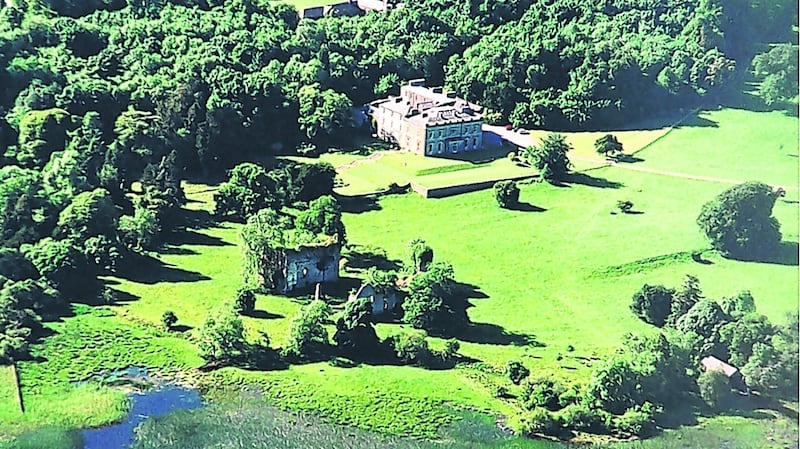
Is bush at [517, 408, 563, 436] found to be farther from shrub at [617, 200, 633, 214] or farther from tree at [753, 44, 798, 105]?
tree at [753, 44, 798, 105]

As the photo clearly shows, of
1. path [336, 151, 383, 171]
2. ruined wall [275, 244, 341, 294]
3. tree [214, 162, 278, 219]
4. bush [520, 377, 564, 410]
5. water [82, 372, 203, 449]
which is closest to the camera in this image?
water [82, 372, 203, 449]

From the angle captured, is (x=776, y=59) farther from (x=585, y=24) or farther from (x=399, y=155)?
(x=399, y=155)

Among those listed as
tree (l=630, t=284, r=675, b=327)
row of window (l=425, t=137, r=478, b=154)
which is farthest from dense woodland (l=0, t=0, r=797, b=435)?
row of window (l=425, t=137, r=478, b=154)

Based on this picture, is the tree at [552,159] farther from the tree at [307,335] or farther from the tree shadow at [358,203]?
the tree at [307,335]

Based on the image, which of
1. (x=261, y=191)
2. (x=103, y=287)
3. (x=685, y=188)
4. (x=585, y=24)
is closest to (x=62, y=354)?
(x=103, y=287)

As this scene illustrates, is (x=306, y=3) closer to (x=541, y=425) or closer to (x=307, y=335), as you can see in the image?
(x=307, y=335)

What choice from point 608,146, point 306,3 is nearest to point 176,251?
point 608,146
